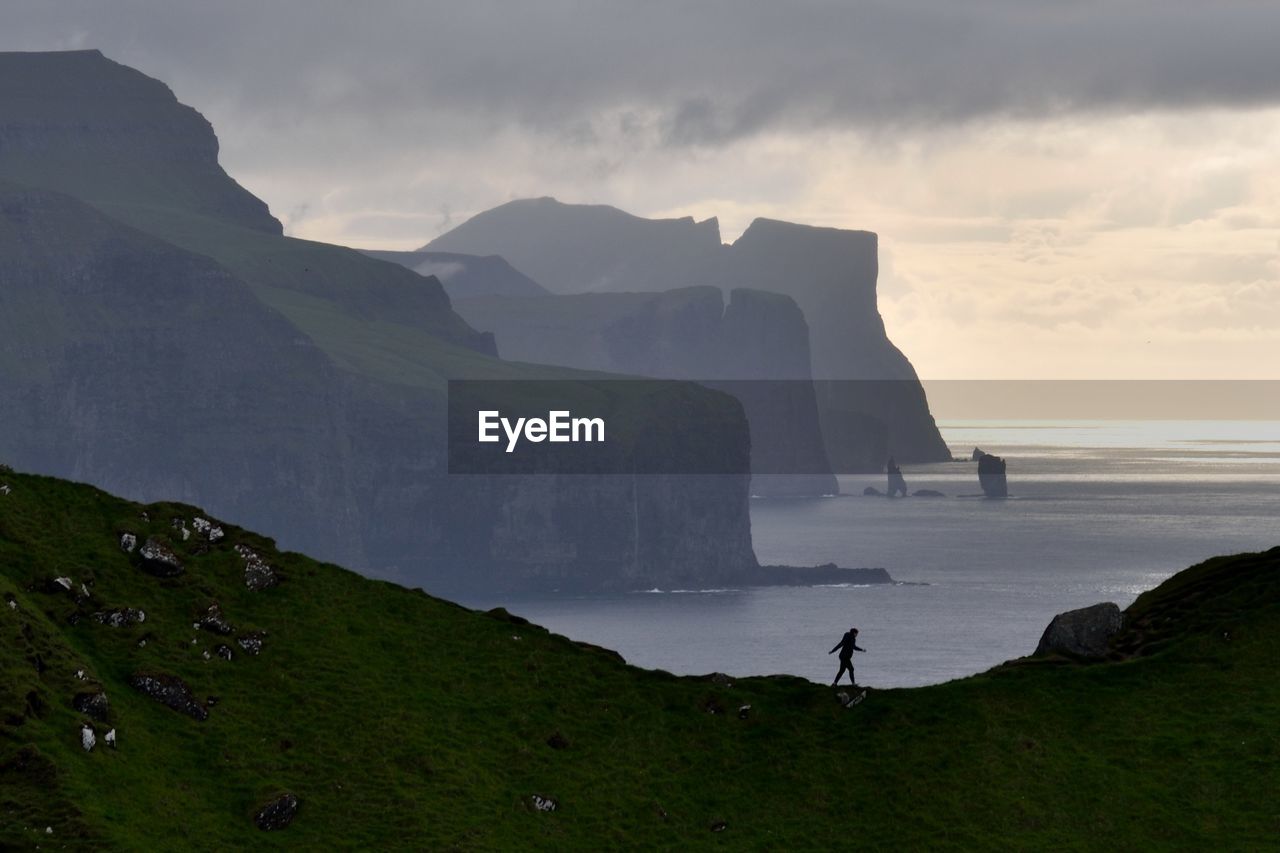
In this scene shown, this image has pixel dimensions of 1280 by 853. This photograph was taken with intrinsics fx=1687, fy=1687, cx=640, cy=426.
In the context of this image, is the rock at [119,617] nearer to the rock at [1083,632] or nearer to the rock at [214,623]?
the rock at [214,623]

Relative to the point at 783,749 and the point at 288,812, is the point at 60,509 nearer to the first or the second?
the point at 288,812

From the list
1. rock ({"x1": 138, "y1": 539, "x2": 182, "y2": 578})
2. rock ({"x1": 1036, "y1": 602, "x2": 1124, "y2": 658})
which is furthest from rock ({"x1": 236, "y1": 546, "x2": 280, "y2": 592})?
rock ({"x1": 1036, "y1": 602, "x2": 1124, "y2": 658})

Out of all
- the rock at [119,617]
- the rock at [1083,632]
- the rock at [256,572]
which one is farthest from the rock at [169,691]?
the rock at [1083,632]

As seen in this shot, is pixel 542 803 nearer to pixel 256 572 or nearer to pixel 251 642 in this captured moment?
pixel 251 642

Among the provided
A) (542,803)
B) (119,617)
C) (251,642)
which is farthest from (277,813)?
(119,617)

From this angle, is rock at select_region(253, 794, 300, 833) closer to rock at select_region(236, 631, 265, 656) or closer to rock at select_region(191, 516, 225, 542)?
rock at select_region(236, 631, 265, 656)

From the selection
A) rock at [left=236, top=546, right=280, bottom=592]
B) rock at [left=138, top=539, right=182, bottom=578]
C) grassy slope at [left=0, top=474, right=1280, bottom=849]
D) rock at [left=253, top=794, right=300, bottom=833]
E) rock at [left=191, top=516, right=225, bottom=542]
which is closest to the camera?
rock at [left=253, top=794, right=300, bottom=833]

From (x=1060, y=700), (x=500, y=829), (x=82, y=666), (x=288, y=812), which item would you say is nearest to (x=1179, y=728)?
(x=1060, y=700)
